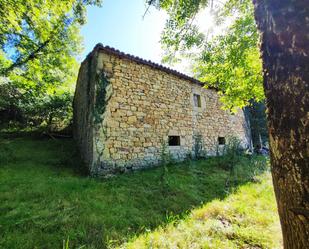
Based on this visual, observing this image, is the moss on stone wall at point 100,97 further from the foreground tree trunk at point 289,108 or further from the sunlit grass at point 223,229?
the foreground tree trunk at point 289,108

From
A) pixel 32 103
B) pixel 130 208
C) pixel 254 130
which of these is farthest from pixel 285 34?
pixel 254 130

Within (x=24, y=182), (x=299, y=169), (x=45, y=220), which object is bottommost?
(x=45, y=220)

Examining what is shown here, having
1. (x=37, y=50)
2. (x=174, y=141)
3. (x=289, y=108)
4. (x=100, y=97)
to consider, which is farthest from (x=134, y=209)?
(x=37, y=50)

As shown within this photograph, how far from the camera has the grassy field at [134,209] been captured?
2.79 metres

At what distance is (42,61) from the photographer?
1002 centimetres

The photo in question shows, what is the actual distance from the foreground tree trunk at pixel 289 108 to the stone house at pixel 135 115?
15.4ft

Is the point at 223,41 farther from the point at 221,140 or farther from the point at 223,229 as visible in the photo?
the point at 221,140

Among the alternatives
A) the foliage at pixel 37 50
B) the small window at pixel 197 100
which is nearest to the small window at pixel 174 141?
the small window at pixel 197 100

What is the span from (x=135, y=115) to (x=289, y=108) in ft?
18.4

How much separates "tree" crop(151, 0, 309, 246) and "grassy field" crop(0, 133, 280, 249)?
5.95 ft

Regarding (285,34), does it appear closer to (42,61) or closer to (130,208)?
(130,208)

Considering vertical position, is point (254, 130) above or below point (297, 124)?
above

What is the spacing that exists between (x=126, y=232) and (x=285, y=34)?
317 cm

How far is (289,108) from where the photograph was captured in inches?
47.9
